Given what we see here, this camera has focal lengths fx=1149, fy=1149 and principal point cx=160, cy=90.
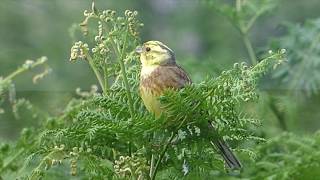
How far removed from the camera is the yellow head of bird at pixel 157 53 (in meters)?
2.41

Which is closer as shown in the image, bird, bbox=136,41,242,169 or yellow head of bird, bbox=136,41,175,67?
bird, bbox=136,41,242,169

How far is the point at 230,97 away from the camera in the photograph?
Result: 2066 mm

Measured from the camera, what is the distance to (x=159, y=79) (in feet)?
7.61

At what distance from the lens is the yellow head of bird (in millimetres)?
2414

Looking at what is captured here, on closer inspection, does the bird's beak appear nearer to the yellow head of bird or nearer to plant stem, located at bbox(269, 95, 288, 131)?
the yellow head of bird

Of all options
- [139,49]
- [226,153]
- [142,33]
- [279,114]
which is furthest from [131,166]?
[142,33]

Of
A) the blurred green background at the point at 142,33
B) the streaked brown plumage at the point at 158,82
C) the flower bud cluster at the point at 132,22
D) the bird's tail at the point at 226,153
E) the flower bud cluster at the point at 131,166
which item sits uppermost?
the blurred green background at the point at 142,33

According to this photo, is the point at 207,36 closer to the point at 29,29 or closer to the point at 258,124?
the point at 29,29

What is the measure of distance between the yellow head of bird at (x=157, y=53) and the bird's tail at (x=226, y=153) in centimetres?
30

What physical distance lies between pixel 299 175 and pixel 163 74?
0.51 metres

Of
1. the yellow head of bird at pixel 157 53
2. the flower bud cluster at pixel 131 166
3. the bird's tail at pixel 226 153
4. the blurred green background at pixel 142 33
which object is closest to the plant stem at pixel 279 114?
the yellow head of bird at pixel 157 53

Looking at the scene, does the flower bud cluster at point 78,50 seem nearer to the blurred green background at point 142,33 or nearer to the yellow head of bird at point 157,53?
the yellow head of bird at point 157,53

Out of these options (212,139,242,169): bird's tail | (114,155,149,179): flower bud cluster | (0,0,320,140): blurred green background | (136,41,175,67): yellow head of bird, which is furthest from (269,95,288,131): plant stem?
(0,0,320,140): blurred green background

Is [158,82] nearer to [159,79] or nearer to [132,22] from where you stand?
[159,79]
